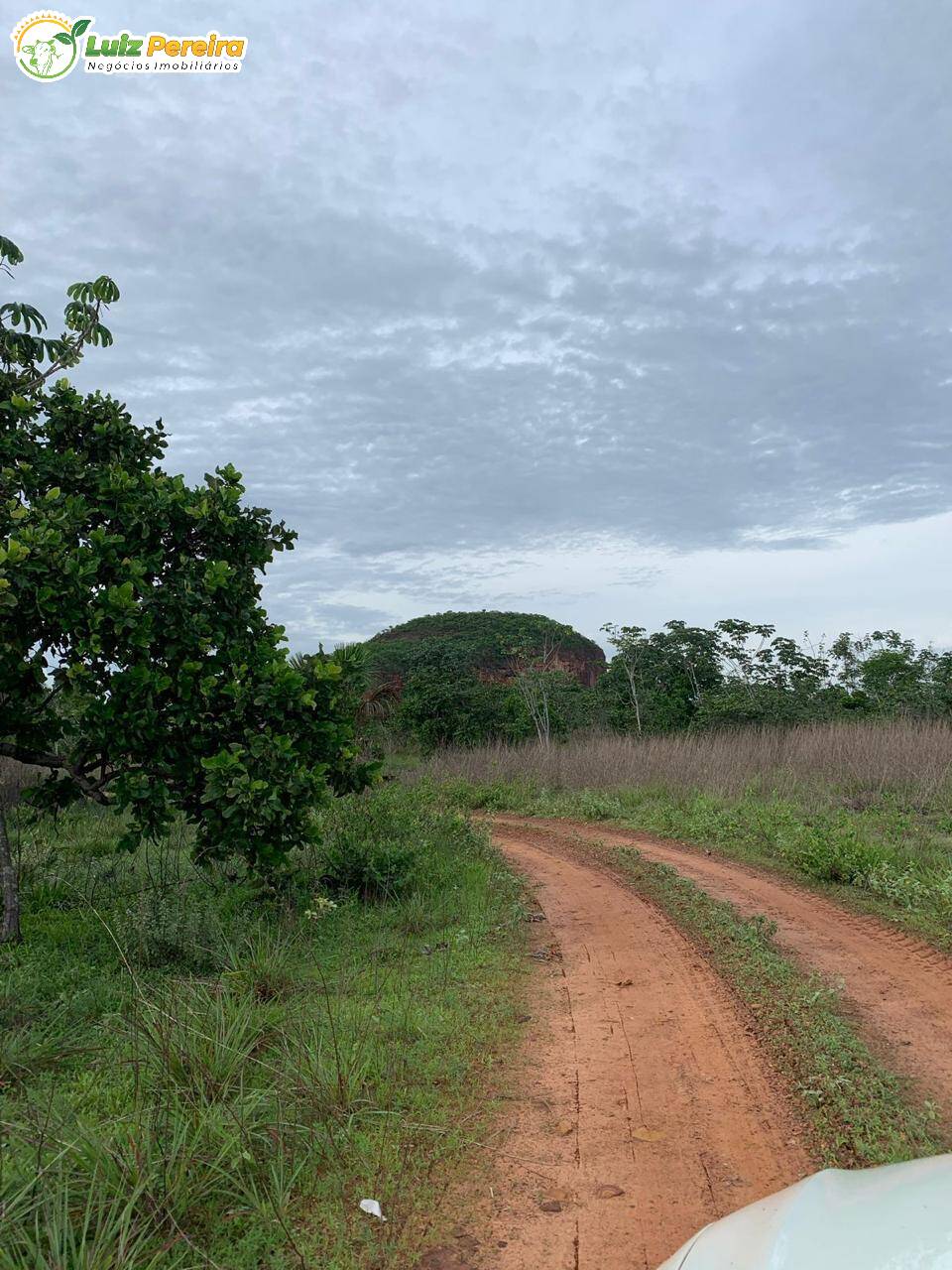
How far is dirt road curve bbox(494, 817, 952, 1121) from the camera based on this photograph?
15.4ft

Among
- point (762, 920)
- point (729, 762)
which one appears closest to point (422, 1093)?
point (762, 920)

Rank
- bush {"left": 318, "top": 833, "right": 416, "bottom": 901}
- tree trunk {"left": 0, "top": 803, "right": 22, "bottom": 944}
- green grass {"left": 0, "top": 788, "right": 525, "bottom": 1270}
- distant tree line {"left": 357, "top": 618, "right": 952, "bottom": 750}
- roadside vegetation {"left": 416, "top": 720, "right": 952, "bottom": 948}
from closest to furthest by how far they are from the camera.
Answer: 1. green grass {"left": 0, "top": 788, "right": 525, "bottom": 1270}
2. tree trunk {"left": 0, "top": 803, "right": 22, "bottom": 944}
3. bush {"left": 318, "top": 833, "right": 416, "bottom": 901}
4. roadside vegetation {"left": 416, "top": 720, "right": 952, "bottom": 948}
5. distant tree line {"left": 357, "top": 618, "right": 952, "bottom": 750}

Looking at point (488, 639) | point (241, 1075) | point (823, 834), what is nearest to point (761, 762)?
point (823, 834)

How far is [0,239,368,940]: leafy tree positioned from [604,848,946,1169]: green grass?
3278 mm

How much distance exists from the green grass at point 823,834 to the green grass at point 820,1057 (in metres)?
1.59

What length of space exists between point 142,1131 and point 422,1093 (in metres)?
1.33

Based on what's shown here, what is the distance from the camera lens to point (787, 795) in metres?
13.8

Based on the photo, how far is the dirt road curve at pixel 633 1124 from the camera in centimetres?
324

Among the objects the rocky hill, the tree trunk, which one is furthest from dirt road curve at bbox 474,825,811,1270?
the rocky hill

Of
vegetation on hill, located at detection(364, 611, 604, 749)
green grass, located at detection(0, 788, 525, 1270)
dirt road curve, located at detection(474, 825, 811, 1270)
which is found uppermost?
vegetation on hill, located at detection(364, 611, 604, 749)

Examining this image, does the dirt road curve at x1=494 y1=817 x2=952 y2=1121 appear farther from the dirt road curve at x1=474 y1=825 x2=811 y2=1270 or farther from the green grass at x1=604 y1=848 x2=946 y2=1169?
the dirt road curve at x1=474 y1=825 x2=811 y2=1270

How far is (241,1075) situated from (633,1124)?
1800mm

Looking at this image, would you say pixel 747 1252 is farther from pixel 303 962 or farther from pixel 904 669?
pixel 904 669

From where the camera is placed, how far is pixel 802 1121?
3965 millimetres
